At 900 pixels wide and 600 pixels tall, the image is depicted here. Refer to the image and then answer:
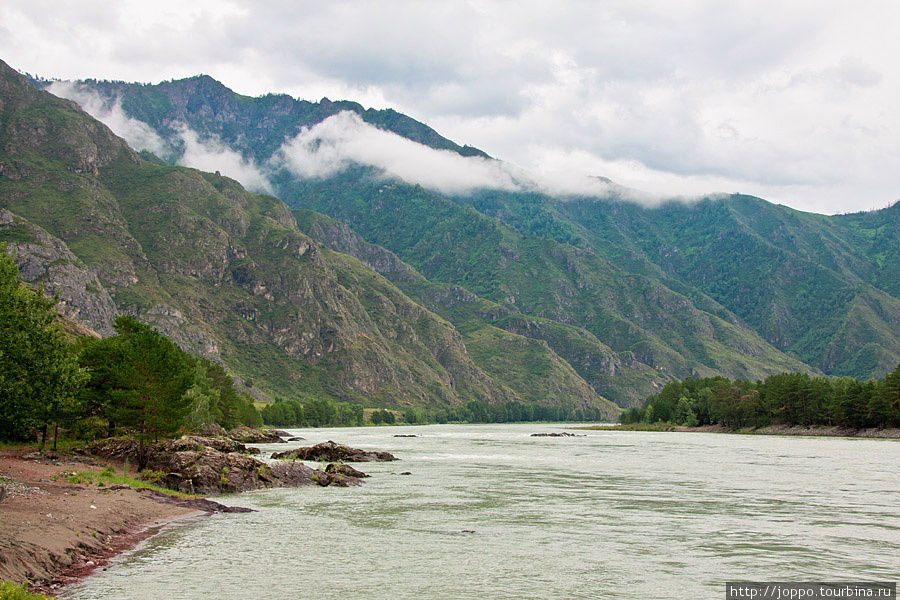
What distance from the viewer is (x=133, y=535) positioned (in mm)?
38000

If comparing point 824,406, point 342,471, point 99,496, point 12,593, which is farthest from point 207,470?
point 824,406

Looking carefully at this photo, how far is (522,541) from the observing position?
128 feet

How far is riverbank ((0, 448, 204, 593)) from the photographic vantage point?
27.5m

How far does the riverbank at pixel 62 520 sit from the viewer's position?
90.1 feet

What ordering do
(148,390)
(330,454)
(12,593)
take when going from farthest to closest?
(330,454), (148,390), (12,593)

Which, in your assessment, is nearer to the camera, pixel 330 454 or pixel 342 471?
pixel 342 471

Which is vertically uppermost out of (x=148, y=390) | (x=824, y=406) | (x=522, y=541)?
(x=148, y=390)

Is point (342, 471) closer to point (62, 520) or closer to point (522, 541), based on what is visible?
point (522, 541)

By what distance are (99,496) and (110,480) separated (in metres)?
8.60

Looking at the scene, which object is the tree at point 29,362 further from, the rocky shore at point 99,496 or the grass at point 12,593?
the grass at point 12,593

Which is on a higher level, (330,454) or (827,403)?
(827,403)

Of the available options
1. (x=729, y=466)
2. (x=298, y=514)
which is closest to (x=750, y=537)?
(x=298, y=514)

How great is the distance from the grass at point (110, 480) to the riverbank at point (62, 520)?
674 millimetres

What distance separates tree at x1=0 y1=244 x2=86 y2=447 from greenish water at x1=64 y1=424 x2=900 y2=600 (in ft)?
64.6
